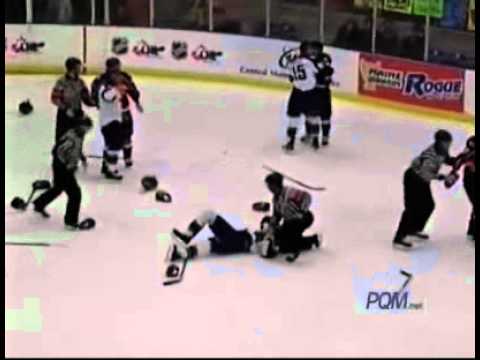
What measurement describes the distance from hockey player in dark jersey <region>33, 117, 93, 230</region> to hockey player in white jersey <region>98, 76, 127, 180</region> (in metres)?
0.89

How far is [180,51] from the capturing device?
14078mm

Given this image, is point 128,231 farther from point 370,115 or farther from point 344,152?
point 370,115

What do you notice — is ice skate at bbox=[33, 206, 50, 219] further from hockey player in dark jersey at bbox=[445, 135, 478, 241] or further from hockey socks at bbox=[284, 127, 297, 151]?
hockey player in dark jersey at bbox=[445, 135, 478, 241]

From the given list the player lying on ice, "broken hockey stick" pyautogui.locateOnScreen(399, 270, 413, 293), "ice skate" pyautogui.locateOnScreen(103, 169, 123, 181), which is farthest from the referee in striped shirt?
"ice skate" pyautogui.locateOnScreen(103, 169, 123, 181)

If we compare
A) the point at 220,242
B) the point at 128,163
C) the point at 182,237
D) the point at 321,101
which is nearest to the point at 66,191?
the point at 182,237

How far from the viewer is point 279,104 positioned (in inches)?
520

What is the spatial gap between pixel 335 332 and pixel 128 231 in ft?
7.52

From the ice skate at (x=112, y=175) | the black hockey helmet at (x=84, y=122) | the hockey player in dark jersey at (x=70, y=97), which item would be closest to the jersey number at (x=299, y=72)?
the ice skate at (x=112, y=175)

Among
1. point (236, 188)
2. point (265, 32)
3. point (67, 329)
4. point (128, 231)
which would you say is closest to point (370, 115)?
point (265, 32)

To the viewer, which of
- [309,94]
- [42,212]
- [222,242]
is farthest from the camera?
[309,94]

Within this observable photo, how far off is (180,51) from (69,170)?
5519 millimetres

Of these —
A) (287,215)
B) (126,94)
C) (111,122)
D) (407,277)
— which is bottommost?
(407,277)

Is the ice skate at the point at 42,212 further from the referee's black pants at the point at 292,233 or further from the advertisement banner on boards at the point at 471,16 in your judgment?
the advertisement banner on boards at the point at 471,16

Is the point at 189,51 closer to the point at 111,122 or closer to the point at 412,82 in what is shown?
the point at 412,82
